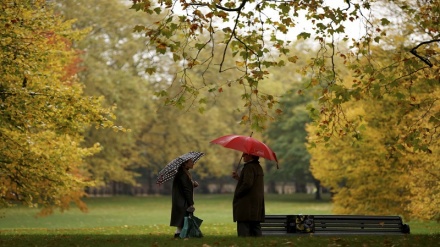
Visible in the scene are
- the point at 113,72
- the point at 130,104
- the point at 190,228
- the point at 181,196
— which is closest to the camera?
the point at 190,228

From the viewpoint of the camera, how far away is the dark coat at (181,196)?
1400 cm

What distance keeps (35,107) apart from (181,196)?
6116 millimetres

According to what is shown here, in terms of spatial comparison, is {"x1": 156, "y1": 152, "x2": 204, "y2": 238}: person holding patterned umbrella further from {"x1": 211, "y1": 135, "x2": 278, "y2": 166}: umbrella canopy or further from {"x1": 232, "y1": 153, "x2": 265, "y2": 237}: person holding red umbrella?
{"x1": 232, "y1": 153, "x2": 265, "y2": 237}: person holding red umbrella

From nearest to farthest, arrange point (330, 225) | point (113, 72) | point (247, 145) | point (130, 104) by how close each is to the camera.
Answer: point (247, 145)
point (330, 225)
point (130, 104)
point (113, 72)

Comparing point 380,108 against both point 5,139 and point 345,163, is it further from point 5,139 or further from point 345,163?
point 5,139

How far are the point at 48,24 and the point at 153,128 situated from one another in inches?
1537

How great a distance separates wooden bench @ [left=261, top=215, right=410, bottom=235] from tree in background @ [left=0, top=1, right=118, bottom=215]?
5480 mm

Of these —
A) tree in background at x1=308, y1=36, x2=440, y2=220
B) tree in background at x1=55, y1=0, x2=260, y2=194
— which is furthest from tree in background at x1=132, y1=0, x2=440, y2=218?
tree in background at x1=55, y1=0, x2=260, y2=194

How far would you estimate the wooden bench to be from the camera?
15.3 metres

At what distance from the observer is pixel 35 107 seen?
18.3 m

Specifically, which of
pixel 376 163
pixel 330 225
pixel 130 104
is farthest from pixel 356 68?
pixel 130 104

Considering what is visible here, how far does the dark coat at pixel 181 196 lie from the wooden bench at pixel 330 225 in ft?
6.72

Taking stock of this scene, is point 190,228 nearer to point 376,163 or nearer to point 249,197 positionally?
point 249,197

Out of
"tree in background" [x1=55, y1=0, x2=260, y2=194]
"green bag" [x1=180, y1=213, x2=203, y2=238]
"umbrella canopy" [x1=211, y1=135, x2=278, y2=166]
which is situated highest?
"tree in background" [x1=55, y1=0, x2=260, y2=194]
